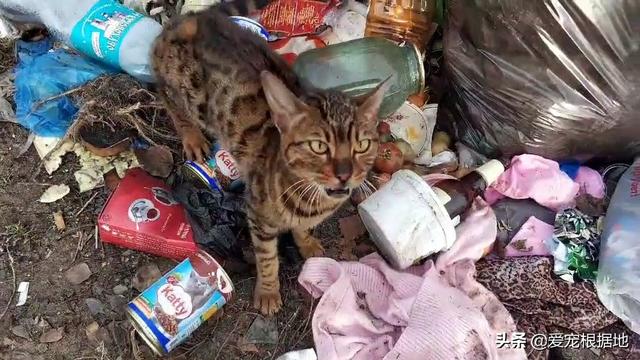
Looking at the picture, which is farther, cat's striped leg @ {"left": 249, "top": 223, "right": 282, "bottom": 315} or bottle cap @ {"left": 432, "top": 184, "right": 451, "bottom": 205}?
bottle cap @ {"left": 432, "top": 184, "right": 451, "bottom": 205}

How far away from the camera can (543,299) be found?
1.93 m

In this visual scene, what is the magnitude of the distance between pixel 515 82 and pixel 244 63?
85 centimetres

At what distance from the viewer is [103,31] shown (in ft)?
7.66

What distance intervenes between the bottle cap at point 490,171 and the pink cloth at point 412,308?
11 centimetres

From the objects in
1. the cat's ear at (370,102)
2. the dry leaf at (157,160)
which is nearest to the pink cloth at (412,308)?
the cat's ear at (370,102)

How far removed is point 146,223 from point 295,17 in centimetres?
100

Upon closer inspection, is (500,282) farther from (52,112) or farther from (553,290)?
(52,112)

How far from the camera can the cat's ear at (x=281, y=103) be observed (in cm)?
150

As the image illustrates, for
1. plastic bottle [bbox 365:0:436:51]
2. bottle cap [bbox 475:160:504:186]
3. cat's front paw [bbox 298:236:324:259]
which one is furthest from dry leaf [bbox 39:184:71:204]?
bottle cap [bbox 475:160:504:186]

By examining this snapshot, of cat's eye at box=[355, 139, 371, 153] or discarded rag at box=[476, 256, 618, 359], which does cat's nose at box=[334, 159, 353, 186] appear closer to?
cat's eye at box=[355, 139, 371, 153]

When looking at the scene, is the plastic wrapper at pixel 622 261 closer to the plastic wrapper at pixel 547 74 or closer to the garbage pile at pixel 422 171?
the garbage pile at pixel 422 171

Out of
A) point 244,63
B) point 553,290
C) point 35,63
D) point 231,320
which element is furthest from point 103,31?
point 553,290

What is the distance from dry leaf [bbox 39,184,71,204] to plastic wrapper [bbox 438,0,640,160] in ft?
4.60

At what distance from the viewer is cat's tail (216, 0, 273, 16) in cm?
229
